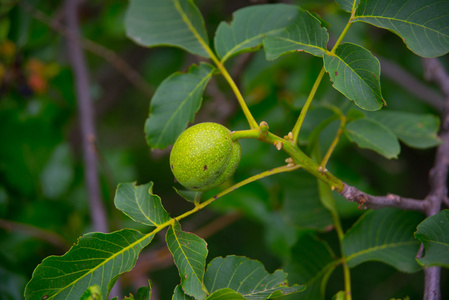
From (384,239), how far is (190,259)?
63 cm

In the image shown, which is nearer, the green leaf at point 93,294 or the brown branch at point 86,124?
the green leaf at point 93,294

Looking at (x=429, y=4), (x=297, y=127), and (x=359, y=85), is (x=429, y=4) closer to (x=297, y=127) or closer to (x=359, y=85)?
(x=359, y=85)

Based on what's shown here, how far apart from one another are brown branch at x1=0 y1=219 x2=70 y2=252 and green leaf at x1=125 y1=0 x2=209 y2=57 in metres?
1.02

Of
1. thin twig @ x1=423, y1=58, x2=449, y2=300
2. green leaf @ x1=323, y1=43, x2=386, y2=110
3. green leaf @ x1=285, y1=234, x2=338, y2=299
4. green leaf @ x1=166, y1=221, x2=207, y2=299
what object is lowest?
green leaf @ x1=285, y1=234, x2=338, y2=299

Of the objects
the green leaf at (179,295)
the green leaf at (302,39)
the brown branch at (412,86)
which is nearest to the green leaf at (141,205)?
the green leaf at (179,295)

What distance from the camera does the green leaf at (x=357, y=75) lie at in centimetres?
98

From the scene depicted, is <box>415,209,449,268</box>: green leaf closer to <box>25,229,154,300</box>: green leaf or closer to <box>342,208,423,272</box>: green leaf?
<box>342,208,423,272</box>: green leaf

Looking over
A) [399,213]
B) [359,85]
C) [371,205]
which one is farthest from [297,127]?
→ [399,213]

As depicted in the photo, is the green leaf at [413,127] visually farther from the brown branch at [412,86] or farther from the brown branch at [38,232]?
the brown branch at [38,232]

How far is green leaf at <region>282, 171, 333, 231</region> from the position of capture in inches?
57.8

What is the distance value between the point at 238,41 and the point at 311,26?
296 millimetres

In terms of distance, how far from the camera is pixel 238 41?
1289 millimetres

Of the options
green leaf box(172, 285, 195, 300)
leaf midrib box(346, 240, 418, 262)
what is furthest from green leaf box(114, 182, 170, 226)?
leaf midrib box(346, 240, 418, 262)

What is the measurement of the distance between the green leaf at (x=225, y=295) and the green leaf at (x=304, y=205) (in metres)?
0.59
